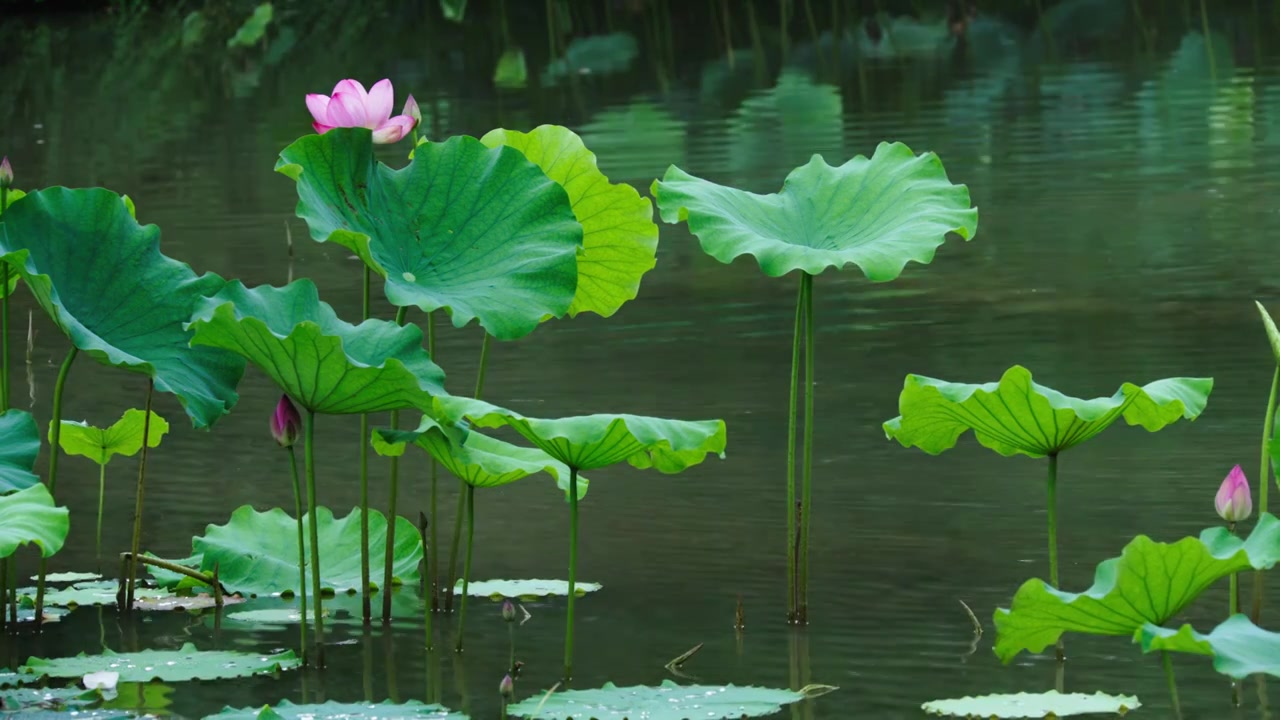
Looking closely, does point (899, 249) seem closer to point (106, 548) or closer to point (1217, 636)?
point (1217, 636)

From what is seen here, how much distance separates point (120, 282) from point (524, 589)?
0.80 m

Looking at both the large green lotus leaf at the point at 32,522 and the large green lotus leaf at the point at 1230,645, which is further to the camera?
the large green lotus leaf at the point at 32,522

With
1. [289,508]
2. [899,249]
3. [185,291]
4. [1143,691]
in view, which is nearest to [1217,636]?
[1143,691]

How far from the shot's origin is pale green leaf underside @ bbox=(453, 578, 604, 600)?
10.5 ft

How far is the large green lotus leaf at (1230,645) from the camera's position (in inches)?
79.4

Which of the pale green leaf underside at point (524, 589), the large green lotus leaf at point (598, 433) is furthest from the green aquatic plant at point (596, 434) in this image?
the pale green leaf underside at point (524, 589)

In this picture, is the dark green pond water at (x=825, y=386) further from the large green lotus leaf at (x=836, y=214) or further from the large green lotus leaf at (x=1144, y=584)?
the large green lotus leaf at (x=836, y=214)

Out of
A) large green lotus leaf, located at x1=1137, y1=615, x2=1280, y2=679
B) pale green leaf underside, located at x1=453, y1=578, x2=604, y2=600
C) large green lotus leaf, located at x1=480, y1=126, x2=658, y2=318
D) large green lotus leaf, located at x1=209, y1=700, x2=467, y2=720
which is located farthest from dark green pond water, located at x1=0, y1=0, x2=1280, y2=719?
large green lotus leaf, located at x1=480, y1=126, x2=658, y2=318

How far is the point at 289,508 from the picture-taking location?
148 inches

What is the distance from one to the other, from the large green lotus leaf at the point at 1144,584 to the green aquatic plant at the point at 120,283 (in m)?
1.20

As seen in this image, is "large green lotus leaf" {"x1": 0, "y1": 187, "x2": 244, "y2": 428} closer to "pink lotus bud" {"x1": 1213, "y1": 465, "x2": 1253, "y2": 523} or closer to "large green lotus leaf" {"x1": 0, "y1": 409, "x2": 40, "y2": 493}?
"large green lotus leaf" {"x1": 0, "y1": 409, "x2": 40, "y2": 493}

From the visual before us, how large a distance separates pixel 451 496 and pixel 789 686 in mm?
1476

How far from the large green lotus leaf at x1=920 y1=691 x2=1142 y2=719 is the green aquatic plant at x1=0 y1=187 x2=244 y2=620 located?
3.59 ft

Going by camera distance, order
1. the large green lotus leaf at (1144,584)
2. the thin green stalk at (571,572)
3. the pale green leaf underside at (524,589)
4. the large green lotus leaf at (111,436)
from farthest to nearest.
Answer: the large green lotus leaf at (111,436) → the pale green leaf underside at (524,589) → the thin green stalk at (571,572) → the large green lotus leaf at (1144,584)
